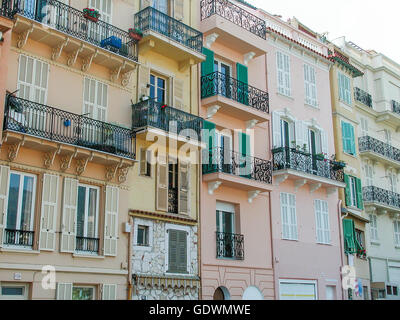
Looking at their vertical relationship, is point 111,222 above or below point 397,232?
below

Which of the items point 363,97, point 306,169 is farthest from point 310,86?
point 363,97

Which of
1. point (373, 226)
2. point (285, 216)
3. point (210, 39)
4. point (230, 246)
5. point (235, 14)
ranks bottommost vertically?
point (230, 246)

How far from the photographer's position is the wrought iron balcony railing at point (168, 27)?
754 inches

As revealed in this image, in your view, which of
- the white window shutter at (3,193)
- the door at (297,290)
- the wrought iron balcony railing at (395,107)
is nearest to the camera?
the white window shutter at (3,193)

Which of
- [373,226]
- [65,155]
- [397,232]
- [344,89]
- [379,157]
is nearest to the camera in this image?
[65,155]

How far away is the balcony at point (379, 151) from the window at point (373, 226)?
332cm

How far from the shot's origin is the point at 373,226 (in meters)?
29.2

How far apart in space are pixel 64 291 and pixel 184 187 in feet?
19.6

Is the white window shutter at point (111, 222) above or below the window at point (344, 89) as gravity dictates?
below

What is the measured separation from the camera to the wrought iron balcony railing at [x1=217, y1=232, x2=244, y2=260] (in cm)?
2022

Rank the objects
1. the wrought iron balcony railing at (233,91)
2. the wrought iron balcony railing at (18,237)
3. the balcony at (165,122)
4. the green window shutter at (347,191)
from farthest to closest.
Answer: the green window shutter at (347,191) < the wrought iron balcony railing at (233,91) < the balcony at (165,122) < the wrought iron balcony railing at (18,237)

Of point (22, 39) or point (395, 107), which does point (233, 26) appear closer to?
point (22, 39)

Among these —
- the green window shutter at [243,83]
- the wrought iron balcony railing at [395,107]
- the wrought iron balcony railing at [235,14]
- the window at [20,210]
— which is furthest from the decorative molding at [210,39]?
the wrought iron balcony railing at [395,107]

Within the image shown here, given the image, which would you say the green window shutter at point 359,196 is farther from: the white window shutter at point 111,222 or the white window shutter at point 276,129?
the white window shutter at point 111,222
